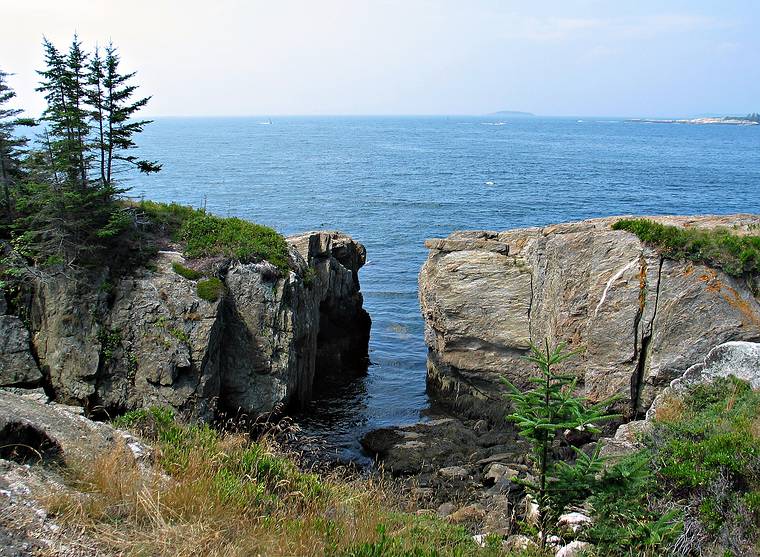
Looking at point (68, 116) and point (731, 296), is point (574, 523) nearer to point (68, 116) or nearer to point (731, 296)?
point (731, 296)

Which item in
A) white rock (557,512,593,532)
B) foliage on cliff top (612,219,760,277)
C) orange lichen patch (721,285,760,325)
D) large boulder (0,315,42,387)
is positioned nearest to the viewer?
white rock (557,512,593,532)

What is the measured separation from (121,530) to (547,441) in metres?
6.84

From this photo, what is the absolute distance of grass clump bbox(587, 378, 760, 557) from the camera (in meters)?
11.1

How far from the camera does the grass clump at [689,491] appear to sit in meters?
11.1

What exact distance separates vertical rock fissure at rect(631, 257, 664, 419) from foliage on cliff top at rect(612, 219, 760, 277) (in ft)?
2.62

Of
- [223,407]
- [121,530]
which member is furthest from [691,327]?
[121,530]

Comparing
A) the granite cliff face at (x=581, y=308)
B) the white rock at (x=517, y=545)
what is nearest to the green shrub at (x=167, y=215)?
the granite cliff face at (x=581, y=308)

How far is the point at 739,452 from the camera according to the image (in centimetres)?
1452

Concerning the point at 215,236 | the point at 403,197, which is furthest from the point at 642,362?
the point at 403,197

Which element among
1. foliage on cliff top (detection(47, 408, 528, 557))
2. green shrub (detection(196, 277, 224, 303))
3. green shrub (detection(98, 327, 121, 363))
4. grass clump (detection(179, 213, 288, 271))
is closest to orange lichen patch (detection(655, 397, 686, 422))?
foliage on cliff top (detection(47, 408, 528, 557))

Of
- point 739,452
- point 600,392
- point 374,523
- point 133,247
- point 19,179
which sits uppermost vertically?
point 19,179

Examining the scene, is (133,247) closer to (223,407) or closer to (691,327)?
(223,407)

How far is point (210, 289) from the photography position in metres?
25.4

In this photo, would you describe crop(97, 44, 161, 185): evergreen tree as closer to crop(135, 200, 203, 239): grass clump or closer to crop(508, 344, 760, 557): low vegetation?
crop(135, 200, 203, 239): grass clump
